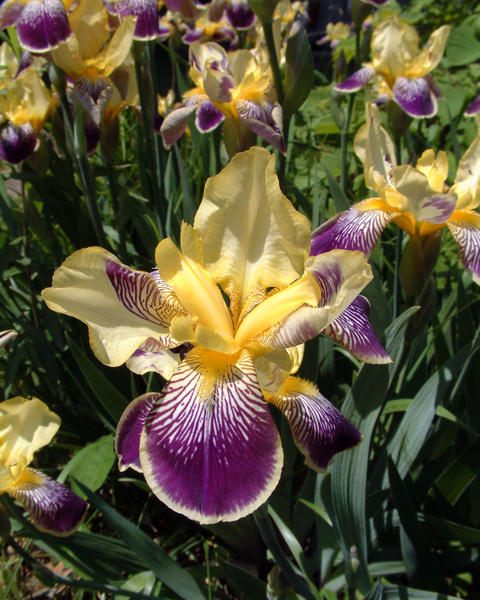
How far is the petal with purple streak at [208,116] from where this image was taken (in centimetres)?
187

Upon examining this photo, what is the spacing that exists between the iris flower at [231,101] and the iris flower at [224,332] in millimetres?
880

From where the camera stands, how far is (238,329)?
0.84 m

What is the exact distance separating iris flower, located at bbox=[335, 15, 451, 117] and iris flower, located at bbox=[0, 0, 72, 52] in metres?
1.24

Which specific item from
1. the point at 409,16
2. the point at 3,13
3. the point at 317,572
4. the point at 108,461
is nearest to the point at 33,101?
the point at 3,13

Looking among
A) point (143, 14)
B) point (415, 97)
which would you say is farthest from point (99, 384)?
point (415, 97)

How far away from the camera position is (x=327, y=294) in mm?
751

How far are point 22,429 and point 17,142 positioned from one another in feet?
4.09

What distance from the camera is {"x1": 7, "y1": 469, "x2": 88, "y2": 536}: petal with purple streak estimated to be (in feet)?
3.66

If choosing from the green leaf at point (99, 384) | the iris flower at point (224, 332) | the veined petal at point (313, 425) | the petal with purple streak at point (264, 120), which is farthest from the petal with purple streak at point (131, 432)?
the petal with purple streak at point (264, 120)

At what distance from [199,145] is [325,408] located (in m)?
1.89

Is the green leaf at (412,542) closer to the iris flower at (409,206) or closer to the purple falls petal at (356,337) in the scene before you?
the purple falls petal at (356,337)

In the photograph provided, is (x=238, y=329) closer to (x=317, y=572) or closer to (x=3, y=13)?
(x=317, y=572)

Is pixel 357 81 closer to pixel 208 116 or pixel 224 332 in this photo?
pixel 208 116

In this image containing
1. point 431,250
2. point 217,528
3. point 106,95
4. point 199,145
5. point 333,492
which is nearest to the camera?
point 333,492
